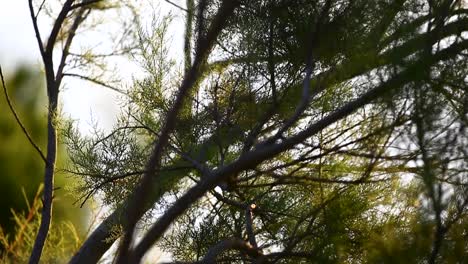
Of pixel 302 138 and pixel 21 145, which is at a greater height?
pixel 21 145

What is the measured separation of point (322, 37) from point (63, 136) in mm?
1138

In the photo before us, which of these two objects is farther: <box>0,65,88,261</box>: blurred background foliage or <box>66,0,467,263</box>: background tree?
<box>0,65,88,261</box>: blurred background foliage

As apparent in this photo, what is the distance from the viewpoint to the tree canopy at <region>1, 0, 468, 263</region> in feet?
8.53

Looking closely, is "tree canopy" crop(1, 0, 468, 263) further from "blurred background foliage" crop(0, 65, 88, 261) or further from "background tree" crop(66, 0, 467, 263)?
"blurred background foliage" crop(0, 65, 88, 261)

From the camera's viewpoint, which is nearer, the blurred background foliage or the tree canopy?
the tree canopy

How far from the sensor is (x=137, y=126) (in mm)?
3395

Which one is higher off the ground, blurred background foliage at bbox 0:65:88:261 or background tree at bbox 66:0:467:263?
blurred background foliage at bbox 0:65:88:261

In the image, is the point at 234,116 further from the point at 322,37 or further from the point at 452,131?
the point at 452,131

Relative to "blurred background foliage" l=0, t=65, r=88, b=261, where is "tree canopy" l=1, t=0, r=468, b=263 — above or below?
below

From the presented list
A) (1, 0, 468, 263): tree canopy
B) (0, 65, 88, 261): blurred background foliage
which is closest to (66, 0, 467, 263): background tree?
(1, 0, 468, 263): tree canopy

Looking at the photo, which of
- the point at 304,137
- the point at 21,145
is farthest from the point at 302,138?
the point at 21,145

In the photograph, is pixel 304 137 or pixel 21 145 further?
pixel 21 145

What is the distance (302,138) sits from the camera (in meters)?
2.70

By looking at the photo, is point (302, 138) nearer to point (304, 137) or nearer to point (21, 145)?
point (304, 137)
